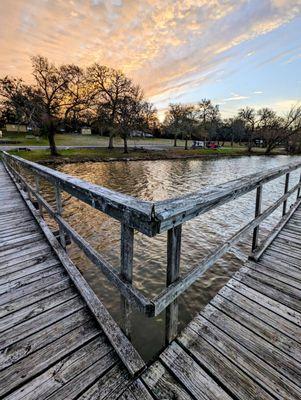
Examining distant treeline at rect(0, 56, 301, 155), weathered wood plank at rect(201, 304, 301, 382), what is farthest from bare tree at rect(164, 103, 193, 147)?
weathered wood plank at rect(201, 304, 301, 382)

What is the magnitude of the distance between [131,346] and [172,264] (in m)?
0.76

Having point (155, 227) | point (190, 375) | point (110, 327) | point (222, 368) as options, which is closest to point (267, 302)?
point (222, 368)

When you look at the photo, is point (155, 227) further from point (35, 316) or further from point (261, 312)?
point (261, 312)

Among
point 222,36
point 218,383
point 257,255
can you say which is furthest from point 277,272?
point 222,36

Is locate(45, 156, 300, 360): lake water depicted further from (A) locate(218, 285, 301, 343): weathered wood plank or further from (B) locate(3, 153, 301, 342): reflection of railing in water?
(B) locate(3, 153, 301, 342): reflection of railing in water

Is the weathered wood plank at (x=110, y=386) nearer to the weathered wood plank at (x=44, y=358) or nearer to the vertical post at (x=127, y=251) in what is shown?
the weathered wood plank at (x=44, y=358)

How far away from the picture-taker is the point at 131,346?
163cm

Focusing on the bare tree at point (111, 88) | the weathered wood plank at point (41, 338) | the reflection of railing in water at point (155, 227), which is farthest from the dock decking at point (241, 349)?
the bare tree at point (111, 88)

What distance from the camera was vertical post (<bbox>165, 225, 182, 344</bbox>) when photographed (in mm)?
1449

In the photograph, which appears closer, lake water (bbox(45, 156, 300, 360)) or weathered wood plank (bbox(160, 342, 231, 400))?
weathered wood plank (bbox(160, 342, 231, 400))

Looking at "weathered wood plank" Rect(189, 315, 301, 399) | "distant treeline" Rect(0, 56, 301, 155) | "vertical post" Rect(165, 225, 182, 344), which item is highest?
"distant treeline" Rect(0, 56, 301, 155)

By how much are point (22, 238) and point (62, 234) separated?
1130 mm

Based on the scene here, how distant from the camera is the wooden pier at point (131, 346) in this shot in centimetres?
139

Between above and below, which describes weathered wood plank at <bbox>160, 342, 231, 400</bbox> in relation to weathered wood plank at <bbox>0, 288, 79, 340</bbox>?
above
